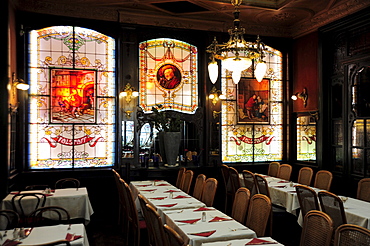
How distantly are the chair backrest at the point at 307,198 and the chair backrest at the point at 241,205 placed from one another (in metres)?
→ 0.83

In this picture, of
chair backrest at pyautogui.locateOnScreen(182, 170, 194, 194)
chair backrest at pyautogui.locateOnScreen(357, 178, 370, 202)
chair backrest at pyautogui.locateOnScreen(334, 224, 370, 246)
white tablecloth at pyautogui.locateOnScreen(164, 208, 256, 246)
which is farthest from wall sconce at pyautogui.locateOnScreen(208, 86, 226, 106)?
chair backrest at pyautogui.locateOnScreen(334, 224, 370, 246)

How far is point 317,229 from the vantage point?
136 inches

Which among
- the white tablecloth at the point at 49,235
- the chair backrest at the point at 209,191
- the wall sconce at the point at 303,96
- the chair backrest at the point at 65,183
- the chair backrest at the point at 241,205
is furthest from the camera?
the wall sconce at the point at 303,96

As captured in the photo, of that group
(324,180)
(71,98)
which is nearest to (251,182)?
(324,180)

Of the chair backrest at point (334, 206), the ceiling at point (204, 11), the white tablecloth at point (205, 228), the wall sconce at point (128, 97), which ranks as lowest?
the white tablecloth at point (205, 228)

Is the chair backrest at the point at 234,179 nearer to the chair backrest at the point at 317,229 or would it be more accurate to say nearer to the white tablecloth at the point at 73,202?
the white tablecloth at the point at 73,202

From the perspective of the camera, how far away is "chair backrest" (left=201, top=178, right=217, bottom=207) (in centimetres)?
543

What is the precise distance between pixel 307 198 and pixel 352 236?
1785 mm

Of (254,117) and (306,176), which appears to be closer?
→ (306,176)

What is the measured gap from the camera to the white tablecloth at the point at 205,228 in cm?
343

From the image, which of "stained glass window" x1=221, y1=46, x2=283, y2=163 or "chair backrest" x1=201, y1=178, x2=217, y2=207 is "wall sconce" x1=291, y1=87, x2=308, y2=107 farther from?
"chair backrest" x1=201, y1=178, x2=217, y2=207

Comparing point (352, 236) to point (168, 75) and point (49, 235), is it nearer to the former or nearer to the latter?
point (49, 235)

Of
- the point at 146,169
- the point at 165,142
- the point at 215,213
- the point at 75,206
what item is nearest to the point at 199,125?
the point at 165,142

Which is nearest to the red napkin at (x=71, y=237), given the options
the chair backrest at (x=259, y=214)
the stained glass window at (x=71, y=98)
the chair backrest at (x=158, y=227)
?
the chair backrest at (x=158, y=227)
